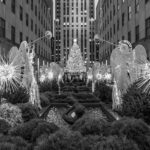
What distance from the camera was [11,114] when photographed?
8945mm

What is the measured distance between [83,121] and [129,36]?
3274cm

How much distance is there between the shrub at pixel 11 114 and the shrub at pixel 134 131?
4.09 metres

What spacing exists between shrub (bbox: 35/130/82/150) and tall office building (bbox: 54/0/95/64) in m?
140

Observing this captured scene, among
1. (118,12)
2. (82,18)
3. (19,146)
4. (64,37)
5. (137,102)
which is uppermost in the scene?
(82,18)

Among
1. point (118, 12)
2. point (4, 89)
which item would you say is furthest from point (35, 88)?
point (118, 12)

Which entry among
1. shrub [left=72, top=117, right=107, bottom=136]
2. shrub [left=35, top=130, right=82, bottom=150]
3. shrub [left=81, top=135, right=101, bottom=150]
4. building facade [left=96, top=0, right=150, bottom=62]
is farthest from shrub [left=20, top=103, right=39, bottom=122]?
building facade [left=96, top=0, right=150, bottom=62]

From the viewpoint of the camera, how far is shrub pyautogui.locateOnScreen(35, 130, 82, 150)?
19.4 feet

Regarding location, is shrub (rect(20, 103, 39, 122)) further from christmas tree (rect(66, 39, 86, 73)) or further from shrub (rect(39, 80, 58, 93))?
christmas tree (rect(66, 39, 86, 73))

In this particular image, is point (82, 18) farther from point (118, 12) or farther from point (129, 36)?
point (129, 36)

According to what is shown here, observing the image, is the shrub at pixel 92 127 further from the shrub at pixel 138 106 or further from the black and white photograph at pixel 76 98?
the shrub at pixel 138 106

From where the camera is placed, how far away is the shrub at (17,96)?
39.5 feet

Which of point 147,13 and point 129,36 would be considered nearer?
point 147,13

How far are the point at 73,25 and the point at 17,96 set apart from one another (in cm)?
14253

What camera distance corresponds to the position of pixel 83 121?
8258mm
